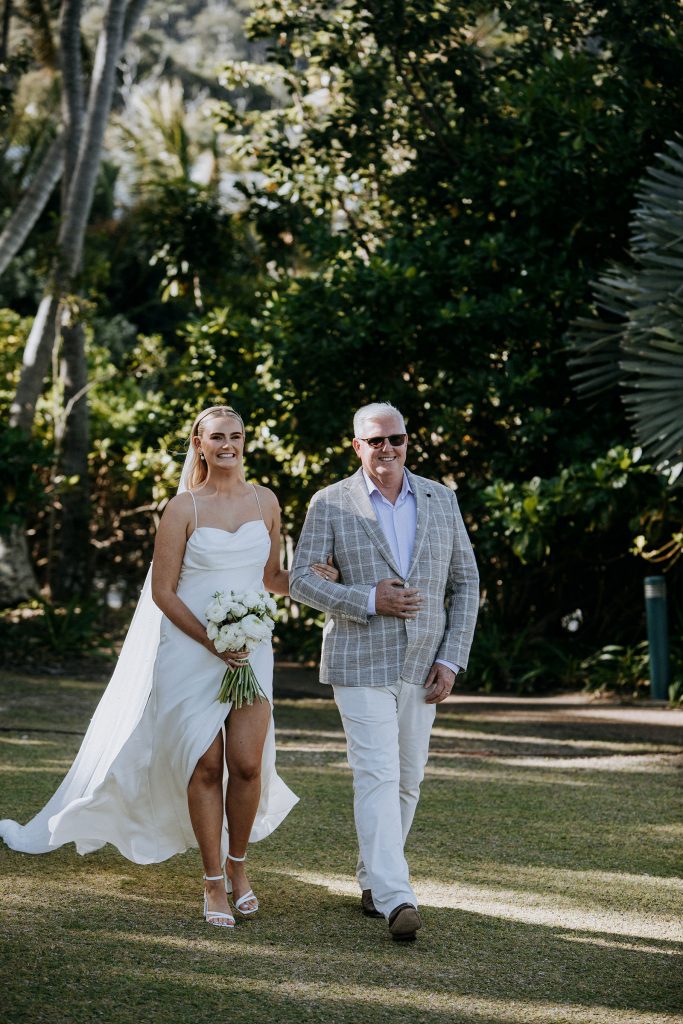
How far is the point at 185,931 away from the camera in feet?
15.1

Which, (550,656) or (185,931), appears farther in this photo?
(550,656)

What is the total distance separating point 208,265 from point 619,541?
5.91 metres

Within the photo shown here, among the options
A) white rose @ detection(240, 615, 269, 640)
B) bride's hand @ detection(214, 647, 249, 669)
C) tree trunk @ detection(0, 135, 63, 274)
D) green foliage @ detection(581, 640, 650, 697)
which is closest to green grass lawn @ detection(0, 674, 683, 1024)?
bride's hand @ detection(214, 647, 249, 669)

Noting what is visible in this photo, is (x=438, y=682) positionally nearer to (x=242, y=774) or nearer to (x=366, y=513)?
(x=366, y=513)

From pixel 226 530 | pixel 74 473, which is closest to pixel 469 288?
pixel 74 473

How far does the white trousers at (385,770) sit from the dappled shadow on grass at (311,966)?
0.23 metres

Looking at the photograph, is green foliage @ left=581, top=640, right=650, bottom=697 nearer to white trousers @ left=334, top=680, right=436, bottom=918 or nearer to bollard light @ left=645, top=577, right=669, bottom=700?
bollard light @ left=645, top=577, right=669, bottom=700

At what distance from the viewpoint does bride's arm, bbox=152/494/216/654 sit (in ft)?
16.2

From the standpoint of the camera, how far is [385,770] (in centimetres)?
473

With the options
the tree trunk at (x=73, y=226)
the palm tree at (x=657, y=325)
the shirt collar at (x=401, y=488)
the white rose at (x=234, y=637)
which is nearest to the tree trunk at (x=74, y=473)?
the tree trunk at (x=73, y=226)

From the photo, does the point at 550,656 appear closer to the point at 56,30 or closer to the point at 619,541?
the point at 619,541

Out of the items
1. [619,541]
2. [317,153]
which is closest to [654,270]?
[619,541]

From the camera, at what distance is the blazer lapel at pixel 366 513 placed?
16.3 ft

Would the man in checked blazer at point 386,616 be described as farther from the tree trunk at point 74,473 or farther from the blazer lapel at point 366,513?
the tree trunk at point 74,473
